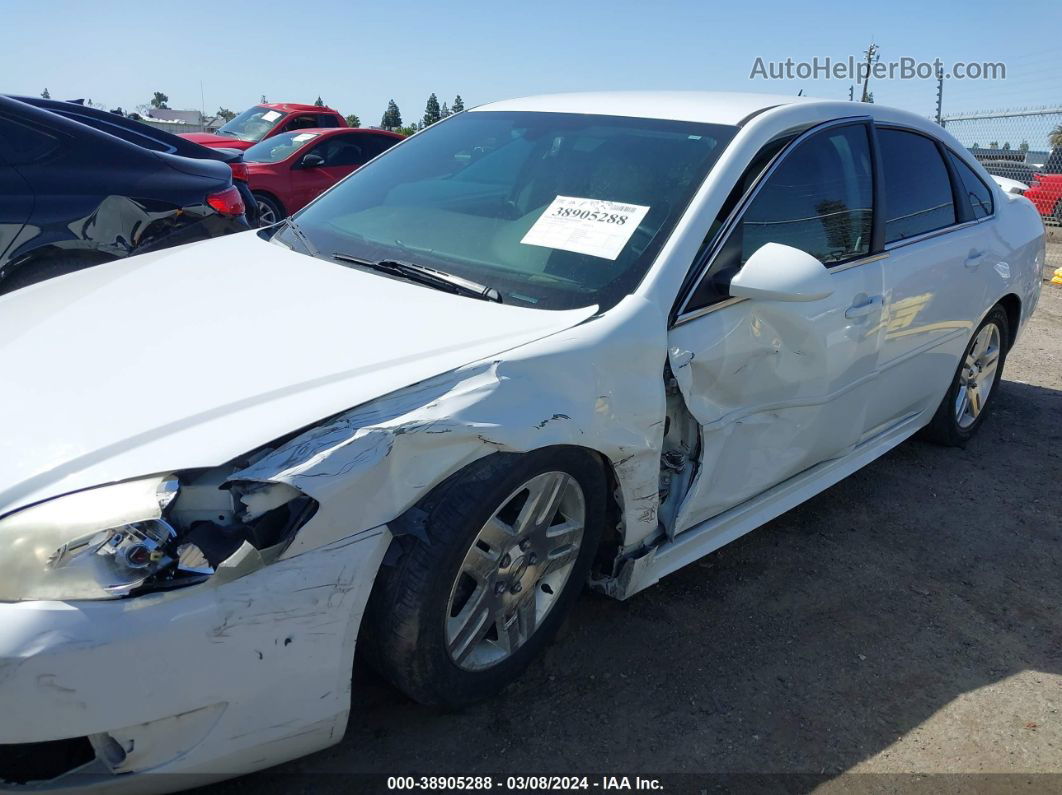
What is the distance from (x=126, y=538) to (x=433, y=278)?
1.20 meters

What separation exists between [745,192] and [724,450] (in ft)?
2.66

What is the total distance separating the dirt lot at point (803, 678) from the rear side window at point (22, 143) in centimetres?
331

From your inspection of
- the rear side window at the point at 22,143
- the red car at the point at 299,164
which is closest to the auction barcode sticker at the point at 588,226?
the rear side window at the point at 22,143

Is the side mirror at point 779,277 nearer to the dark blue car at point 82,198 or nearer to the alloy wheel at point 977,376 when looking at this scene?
the alloy wheel at point 977,376

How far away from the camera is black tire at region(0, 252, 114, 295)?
158 inches

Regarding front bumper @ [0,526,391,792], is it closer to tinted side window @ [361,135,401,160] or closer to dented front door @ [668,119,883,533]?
dented front door @ [668,119,883,533]

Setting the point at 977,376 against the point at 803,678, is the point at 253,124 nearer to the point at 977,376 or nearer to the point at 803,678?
the point at 977,376

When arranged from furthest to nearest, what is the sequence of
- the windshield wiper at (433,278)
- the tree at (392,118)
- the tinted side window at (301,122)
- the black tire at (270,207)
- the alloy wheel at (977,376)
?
the tree at (392,118)
the tinted side window at (301,122)
the black tire at (270,207)
the alloy wheel at (977,376)
the windshield wiper at (433,278)

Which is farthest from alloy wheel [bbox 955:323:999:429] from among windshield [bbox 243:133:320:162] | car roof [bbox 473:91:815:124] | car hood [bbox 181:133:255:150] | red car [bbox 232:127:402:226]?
car hood [bbox 181:133:255:150]

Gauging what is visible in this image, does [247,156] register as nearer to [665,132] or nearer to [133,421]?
[665,132]

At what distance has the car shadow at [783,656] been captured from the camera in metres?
2.29

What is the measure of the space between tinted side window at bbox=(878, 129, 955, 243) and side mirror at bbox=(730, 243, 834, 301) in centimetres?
99

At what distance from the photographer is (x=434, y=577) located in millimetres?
1987

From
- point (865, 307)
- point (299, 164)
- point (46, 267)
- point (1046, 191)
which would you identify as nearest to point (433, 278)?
point (865, 307)
